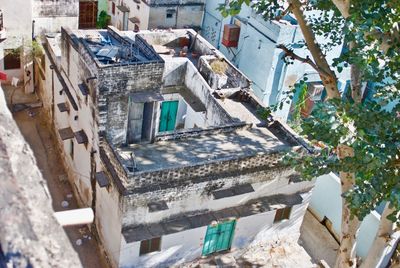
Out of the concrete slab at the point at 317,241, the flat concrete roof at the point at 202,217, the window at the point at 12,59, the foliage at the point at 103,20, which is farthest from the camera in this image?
the foliage at the point at 103,20

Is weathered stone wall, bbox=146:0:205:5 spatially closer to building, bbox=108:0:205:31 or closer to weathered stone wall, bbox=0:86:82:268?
building, bbox=108:0:205:31

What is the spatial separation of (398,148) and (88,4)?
25.1m

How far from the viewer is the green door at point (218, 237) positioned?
15891mm

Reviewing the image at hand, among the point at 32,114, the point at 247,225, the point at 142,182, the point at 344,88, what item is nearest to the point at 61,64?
the point at 32,114

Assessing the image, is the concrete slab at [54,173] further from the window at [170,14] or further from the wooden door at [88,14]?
the wooden door at [88,14]

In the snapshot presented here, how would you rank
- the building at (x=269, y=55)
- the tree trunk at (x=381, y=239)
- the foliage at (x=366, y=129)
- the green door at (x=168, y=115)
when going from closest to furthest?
the foliage at (x=366, y=129) → the tree trunk at (x=381, y=239) → the green door at (x=168, y=115) → the building at (x=269, y=55)

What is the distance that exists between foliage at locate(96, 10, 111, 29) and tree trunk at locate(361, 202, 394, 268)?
23.8m

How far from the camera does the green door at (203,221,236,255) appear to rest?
1589 cm

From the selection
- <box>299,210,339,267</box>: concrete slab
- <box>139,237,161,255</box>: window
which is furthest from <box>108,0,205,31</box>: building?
<box>139,237,161,255</box>: window

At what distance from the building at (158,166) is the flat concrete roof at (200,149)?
0.03 meters

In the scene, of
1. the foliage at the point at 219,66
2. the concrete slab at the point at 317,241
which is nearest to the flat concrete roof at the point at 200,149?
the foliage at the point at 219,66

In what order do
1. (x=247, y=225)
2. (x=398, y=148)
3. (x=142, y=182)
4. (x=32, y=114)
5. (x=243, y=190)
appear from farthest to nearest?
(x=32, y=114) < (x=247, y=225) < (x=243, y=190) < (x=142, y=182) < (x=398, y=148)

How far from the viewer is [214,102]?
59.2ft

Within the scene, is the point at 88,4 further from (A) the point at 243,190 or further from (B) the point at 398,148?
(B) the point at 398,148
